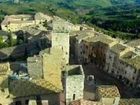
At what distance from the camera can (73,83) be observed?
118ft

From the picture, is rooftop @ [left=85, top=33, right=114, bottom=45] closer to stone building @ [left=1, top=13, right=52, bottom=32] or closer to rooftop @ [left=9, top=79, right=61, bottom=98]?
rooftop @ [left=9, top=79, right=61, bottom=98]

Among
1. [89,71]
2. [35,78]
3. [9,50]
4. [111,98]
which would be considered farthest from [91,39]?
[111,98]

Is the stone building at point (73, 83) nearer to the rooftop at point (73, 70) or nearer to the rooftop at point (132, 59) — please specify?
the rooftop at point (73, 70)

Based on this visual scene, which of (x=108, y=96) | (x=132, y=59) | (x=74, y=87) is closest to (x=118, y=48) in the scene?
(x=132, y=59)

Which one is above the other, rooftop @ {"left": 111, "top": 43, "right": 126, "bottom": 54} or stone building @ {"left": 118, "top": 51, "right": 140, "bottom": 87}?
rooftop @ {"left": 111, "top": 43, "right": 126, "bottom": 54}

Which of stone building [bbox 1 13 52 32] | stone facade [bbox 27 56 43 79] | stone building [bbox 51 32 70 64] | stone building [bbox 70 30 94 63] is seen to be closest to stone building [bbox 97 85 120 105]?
stone facade [bbox 27 56 43 79]

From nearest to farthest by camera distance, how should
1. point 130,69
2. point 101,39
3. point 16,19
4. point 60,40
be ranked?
point 60,40 < point 130,69 < point 101,39 < point 16,19

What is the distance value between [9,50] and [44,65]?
A: 23118 millimetres

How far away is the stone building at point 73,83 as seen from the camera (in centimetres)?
3559

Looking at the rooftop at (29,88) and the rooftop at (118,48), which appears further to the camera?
the rooftop at (118,48)

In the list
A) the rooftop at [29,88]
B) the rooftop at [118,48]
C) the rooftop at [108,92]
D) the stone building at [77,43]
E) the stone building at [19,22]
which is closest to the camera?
the rooftop at [108,92]

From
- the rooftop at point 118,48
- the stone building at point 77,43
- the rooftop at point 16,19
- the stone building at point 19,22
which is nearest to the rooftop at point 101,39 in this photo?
the stone building at point 77,43

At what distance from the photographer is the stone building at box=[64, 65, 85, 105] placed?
117ft

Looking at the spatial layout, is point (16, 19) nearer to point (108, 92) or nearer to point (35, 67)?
point (35, 67)
